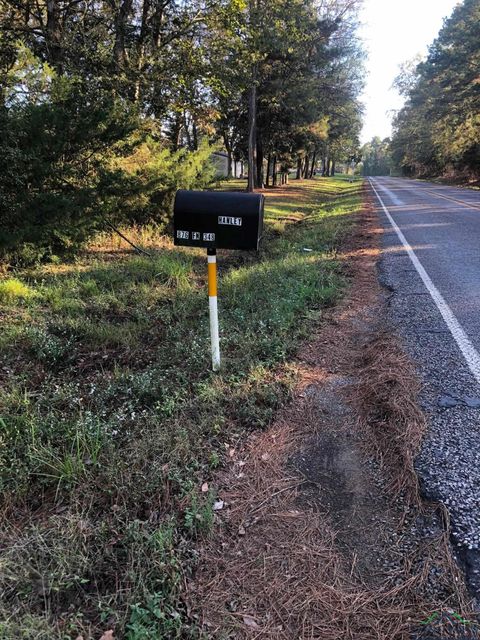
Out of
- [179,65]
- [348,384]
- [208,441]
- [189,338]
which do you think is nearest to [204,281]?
[189,338]

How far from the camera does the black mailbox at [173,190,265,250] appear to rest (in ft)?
10.8

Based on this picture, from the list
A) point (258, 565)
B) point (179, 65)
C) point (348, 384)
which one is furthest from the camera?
point (179, 65)

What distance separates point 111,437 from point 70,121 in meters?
6.55

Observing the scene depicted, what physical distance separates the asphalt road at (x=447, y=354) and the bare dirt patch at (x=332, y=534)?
100 millimetres

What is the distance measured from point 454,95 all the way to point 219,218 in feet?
125

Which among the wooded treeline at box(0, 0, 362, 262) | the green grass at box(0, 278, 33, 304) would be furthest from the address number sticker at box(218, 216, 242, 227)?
the wooded treeline at box(0, 0, 362, 262)

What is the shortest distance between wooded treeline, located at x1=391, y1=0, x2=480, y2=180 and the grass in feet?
109

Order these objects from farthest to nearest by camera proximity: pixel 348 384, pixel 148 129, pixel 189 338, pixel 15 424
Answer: pixel 148 129, pixel 189 338, pixel 348 384, pixel 15 424

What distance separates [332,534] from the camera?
2.13m

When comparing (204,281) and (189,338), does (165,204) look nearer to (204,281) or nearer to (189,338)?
(204,281)

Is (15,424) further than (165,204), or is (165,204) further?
(165,204)

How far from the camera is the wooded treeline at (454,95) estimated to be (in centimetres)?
3009

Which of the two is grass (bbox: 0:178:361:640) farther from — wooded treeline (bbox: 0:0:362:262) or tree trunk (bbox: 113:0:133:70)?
tree trunk (bbox: 113:0:133:70)

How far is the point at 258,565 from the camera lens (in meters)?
1.99
